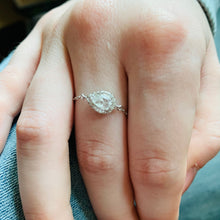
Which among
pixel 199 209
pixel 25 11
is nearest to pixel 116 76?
pixel 199 209

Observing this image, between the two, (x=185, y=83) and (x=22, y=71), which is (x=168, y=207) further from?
(x=22, y=71)

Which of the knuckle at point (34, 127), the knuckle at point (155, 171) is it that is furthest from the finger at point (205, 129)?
the knuckle at point (34, 127)

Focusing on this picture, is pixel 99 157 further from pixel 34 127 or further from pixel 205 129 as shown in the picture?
pixel 205 129

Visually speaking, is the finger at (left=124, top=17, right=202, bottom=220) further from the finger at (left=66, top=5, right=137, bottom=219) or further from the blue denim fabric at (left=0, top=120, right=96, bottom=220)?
the blue denim fabric at (left=0, top=120, right=96, bottom=220)

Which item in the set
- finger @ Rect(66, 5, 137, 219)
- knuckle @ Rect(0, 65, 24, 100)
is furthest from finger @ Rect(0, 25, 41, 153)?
finger @ Rect(66, 5, 137, 219)

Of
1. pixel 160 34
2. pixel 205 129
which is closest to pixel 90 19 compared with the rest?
pixel 160 34

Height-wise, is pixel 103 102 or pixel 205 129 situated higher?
pixel 103 102

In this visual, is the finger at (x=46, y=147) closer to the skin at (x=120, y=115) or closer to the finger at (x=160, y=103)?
the skin at (x=120, y=115)
